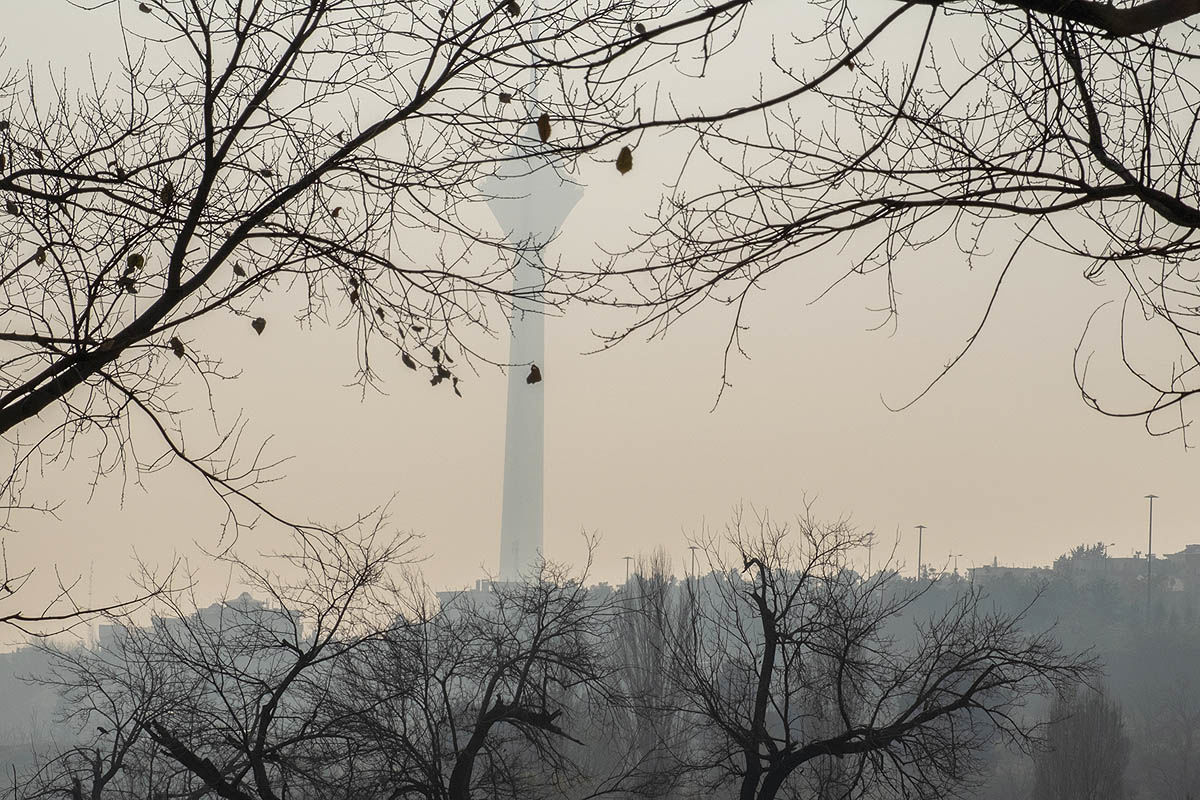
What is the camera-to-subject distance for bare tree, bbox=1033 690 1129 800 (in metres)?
33.3

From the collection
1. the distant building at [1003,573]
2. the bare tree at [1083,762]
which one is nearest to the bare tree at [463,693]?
the bare tree at [1083,762]

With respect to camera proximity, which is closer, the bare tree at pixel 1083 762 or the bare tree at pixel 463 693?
the bare tree at pixel 463 693

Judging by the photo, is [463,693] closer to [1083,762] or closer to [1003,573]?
A: [1083,762]

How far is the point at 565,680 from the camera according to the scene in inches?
536

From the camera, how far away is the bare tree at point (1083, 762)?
109 ft

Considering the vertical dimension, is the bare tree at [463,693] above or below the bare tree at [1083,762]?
above

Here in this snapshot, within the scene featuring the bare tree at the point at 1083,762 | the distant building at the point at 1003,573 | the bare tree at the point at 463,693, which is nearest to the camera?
the bare tree at the point at 463,693

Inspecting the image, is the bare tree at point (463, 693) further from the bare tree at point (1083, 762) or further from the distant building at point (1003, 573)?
the distant building at point (1003, 573)

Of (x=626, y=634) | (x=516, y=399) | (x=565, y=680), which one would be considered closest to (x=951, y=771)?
(x=565, y=680)

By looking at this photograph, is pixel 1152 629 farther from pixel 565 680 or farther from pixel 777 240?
pixel 777 240

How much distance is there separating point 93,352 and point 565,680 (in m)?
→ 10.5

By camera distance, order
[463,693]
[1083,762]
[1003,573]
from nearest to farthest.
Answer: [463,693], [1083,762], [1003,573]

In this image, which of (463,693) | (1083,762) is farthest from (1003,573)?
(463,693)

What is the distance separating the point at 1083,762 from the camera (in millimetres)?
33375
